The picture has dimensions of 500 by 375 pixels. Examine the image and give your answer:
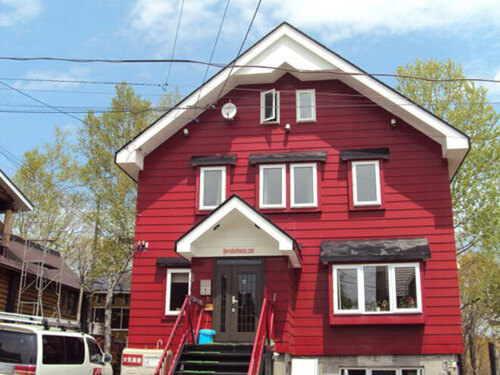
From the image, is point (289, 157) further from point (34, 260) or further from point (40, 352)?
point (34, 260)

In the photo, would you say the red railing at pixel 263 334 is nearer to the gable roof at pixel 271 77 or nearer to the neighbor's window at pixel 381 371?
the neighbor's window at pixel 381 371

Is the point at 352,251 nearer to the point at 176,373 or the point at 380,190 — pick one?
the point at 380,190

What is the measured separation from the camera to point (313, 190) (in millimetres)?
16422

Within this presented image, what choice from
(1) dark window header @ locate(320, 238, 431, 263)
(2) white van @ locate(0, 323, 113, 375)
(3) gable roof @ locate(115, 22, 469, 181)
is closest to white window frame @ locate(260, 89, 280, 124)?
(3) gable roof @ locate(115, 22, 469, 181)

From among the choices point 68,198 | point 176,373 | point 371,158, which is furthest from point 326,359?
point 68,198

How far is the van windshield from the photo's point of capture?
11.5 meters

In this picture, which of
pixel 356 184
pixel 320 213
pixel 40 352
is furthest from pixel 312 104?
pixel 40 352

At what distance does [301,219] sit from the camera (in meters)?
16.2

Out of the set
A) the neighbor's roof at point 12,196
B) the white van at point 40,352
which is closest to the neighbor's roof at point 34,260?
the neighbor's roof at point 12,196

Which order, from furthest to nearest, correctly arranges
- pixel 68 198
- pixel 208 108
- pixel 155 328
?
pixel 68 198 → pixel 208 108 → pixel 155 328

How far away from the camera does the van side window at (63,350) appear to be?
12234 millimetres

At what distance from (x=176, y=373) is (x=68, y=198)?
21.0 m

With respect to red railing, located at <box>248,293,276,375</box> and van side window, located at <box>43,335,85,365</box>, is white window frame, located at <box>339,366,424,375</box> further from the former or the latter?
van side window, located at <box>43,335,85,365</box>

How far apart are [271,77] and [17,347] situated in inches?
400
